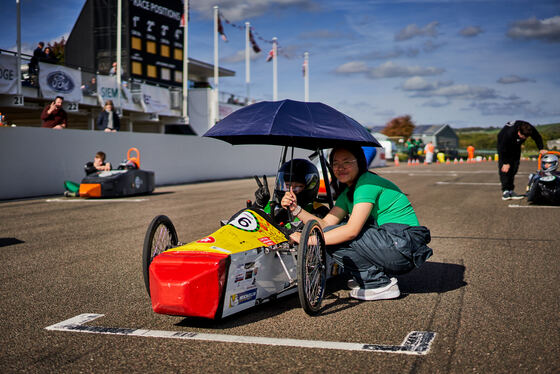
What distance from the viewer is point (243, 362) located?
3.21m

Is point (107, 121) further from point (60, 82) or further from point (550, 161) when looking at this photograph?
point (550, 161)

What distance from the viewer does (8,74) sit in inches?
909

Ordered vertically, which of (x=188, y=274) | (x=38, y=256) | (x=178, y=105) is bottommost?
(x=38, y=256)

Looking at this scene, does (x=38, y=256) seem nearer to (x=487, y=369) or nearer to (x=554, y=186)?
(x=487, y=369)

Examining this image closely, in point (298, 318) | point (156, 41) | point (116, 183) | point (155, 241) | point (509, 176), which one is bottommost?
point (298, 318)

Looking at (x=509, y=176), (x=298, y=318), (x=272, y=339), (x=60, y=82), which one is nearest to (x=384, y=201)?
(x=298, y=318)

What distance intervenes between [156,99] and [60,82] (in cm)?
997

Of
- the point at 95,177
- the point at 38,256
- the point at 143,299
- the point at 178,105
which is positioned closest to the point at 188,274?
the point at 143,299

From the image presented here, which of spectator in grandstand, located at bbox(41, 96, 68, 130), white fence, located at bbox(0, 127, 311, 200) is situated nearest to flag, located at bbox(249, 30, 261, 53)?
white fence, located at bbox(0, 127, 311, 200)

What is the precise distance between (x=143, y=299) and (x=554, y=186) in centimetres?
932

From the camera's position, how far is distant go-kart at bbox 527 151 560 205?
36.7ft

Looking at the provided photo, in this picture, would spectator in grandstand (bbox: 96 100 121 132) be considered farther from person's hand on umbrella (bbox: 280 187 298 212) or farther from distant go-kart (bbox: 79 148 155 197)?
person's hand on umbrella (bbox: 280 187 298 212)

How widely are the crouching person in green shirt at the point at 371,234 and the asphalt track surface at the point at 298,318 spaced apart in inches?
8.8

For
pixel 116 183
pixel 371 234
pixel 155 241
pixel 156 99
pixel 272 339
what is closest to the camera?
pixel 272 339
